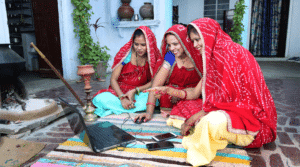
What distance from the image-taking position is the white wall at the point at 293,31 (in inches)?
319

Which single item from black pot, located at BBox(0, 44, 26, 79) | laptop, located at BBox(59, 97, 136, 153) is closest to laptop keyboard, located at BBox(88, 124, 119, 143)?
laptop, located at BBox(59, 97, 136, 153)

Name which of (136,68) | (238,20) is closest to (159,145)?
(136,68)

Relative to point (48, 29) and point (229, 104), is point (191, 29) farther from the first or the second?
point (48, 29)

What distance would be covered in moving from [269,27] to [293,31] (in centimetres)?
84

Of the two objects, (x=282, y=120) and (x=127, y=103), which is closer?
(x=282, y=120)

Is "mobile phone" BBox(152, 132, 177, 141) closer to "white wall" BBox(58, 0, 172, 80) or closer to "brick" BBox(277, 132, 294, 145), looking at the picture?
"brick" BBox(277, 132, 294, 145)

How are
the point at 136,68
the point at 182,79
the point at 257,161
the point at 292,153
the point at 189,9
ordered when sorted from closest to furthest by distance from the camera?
the point at 257,161 < the point at 292,153 < the point at 182,79 < the point at 136,68 < the point at 189,9

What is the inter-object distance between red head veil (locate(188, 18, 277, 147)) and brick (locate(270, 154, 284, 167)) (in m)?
0.12

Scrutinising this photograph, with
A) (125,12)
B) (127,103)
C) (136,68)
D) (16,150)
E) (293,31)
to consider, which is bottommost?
(16,150)

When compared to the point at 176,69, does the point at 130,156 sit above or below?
below

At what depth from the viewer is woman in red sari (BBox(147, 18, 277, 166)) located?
59.9 inches

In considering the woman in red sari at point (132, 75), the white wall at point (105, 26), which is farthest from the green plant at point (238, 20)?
the woman in red sari at point (132, 75)

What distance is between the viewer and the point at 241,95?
165 centimetres

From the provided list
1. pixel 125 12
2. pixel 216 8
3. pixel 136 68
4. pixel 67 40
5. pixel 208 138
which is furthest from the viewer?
pixel 216 8
